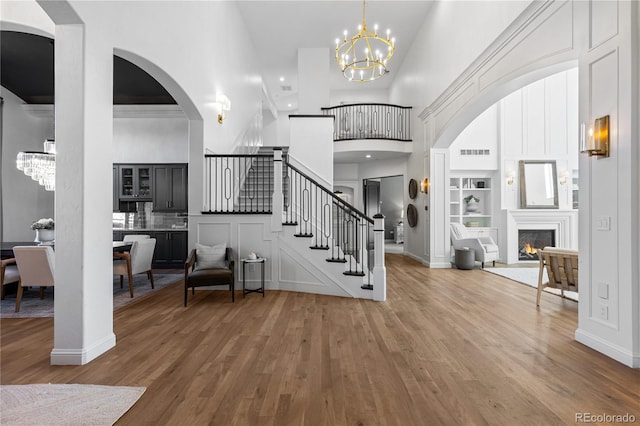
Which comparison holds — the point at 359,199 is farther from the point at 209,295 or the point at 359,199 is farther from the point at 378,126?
the point at 209,295

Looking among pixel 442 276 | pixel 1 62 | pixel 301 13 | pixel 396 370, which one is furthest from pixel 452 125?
pixel 1 62

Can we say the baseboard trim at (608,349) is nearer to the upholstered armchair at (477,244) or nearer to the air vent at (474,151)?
the upholstered armchair at (477,244)

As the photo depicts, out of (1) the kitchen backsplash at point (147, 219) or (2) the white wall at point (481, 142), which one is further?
(2) the white wall at point (481, 142)

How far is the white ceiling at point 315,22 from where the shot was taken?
8.11 m

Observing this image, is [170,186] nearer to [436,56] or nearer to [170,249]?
[170,249]

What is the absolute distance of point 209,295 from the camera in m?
5.35

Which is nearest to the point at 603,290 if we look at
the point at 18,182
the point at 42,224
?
the point at 42,224

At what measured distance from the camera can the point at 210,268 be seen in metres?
5.04

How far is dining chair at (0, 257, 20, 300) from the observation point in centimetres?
458

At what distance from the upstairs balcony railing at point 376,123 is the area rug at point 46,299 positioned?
6.33 metres

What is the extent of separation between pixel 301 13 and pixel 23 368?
877 centimetres

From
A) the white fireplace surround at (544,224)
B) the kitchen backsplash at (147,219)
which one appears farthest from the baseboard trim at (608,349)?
the kitchen backsplash at (147,219)

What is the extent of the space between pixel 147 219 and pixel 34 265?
3.96 m

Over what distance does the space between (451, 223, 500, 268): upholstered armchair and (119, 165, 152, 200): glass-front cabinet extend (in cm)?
766
